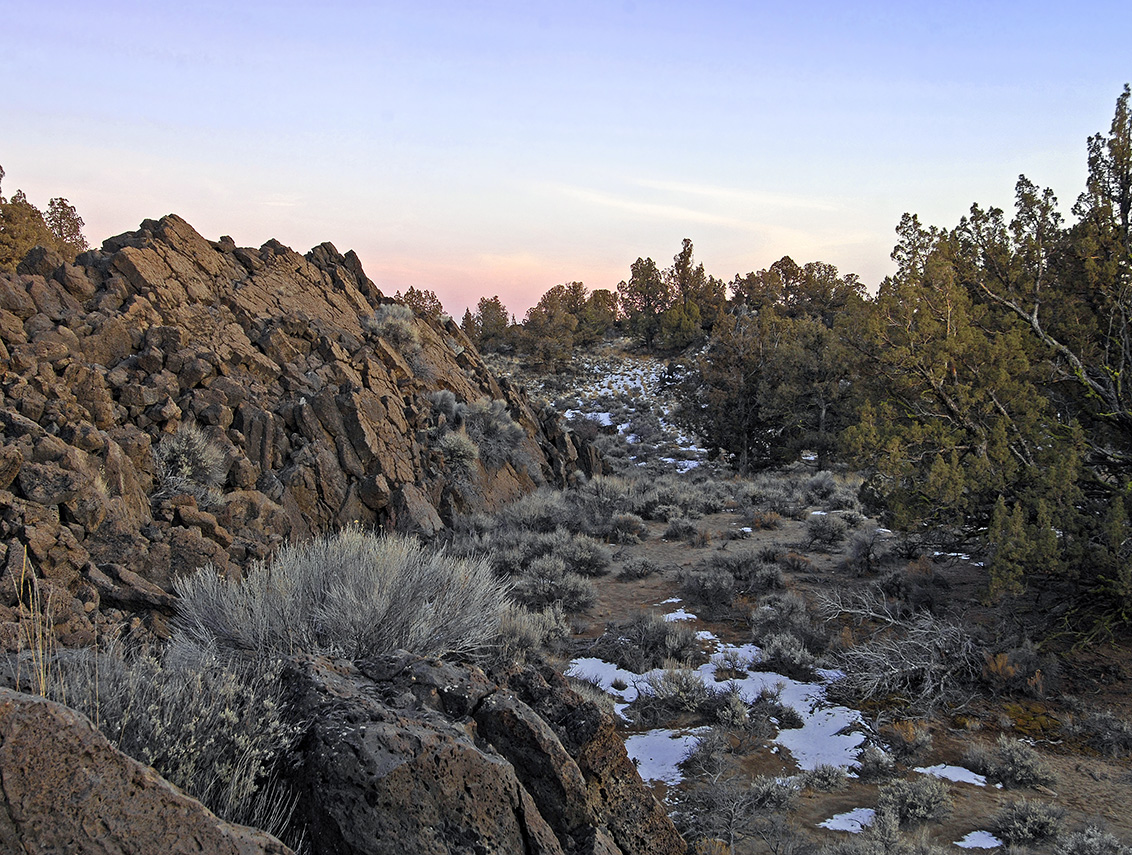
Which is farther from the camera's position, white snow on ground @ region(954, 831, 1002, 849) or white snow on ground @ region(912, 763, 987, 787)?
white snow on ground @ region(912, 763, 987, 787)

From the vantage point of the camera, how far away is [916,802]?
4422mm

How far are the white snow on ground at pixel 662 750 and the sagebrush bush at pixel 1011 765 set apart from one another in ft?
6.69

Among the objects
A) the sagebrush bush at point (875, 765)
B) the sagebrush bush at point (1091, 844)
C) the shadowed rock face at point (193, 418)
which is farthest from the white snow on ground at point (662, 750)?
the shadowed rock face at point (193, 418)

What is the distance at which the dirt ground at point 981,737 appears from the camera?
442 cm

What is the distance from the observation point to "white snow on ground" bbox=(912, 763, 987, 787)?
4902mm

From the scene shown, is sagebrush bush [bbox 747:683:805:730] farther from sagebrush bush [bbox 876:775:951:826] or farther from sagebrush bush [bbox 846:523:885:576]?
sagebrush bush [bbox 846:523:885:576]

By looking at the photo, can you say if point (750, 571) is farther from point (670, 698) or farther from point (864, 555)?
point (670, 698)

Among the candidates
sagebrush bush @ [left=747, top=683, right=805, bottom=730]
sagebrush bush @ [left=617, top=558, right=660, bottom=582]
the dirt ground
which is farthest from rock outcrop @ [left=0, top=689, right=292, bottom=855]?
sagebrush bush @ [left=617, top=558, right=660, bottom=582]

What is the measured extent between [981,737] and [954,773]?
2.43ft

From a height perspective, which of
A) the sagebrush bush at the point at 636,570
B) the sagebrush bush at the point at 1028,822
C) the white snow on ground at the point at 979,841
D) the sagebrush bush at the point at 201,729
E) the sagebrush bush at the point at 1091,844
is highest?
the sagebrush bush at the point at 201,729

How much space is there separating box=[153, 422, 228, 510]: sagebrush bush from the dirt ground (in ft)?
17.6

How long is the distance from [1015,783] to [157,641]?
6.80 metres

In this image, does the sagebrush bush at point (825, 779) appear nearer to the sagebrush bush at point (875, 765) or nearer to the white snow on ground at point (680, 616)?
the sagebrush bush at point (875, 765)

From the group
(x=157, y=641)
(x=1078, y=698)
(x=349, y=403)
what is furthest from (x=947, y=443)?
(x=349, y=403)
